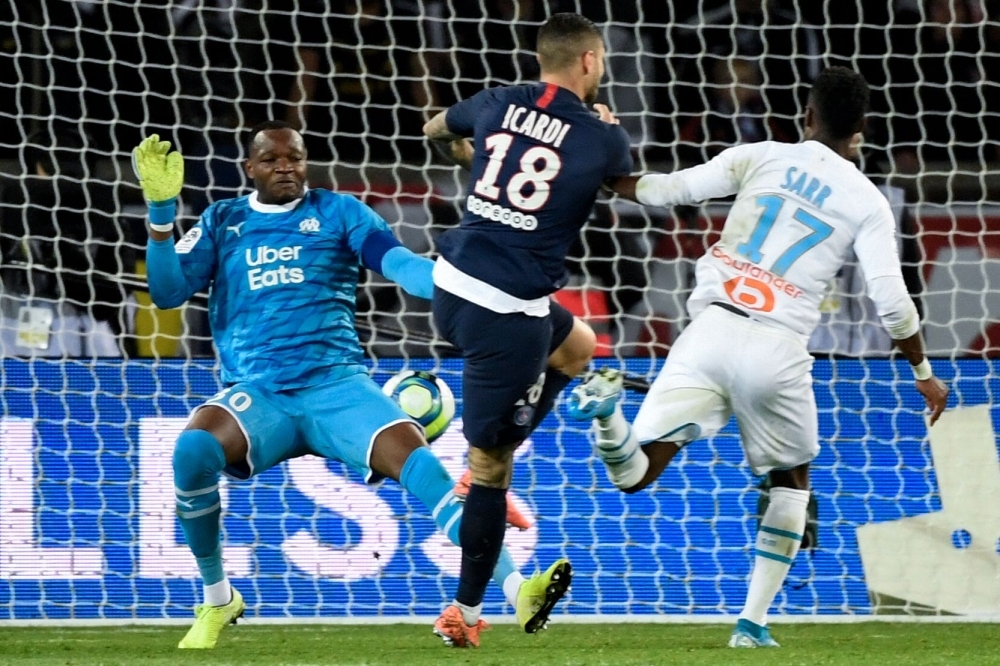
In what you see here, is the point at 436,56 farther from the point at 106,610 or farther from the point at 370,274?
the point at 106,610

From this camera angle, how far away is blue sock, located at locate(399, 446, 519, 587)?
16.6ft

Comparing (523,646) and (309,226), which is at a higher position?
(309,226)

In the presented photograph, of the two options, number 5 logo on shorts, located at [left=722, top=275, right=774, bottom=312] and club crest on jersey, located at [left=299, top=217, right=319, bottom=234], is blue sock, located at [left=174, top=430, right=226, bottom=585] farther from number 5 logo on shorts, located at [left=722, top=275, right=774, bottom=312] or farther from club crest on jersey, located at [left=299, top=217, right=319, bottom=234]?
number 5 logo on shorts, located at [left=722, top=275, right=774, bottom=312]

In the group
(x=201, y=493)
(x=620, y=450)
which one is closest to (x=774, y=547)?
(x=620, y=450)

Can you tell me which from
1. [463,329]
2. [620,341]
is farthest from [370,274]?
[463,329]

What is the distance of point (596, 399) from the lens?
4.55 metres

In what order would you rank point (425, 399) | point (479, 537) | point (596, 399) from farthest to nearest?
point (425, 399)
point (479, 537)
point (596, 399)

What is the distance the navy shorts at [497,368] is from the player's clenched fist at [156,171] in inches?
46.7

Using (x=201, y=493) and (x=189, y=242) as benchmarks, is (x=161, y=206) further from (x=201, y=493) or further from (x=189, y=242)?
(x=201, y=493)

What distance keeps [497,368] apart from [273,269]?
4.04 ft

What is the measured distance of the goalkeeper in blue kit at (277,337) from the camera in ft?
16.9

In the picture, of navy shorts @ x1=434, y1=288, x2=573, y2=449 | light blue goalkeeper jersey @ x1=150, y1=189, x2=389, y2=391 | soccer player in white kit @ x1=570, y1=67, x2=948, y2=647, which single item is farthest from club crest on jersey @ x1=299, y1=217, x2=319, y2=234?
soccer player in white kit @ x1=570, y1=67, x2=948, y2=647

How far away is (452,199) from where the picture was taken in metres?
7.73

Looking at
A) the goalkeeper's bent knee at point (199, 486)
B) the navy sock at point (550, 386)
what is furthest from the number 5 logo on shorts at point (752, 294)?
the goalkeeper's bent knee at point (199, 486)
